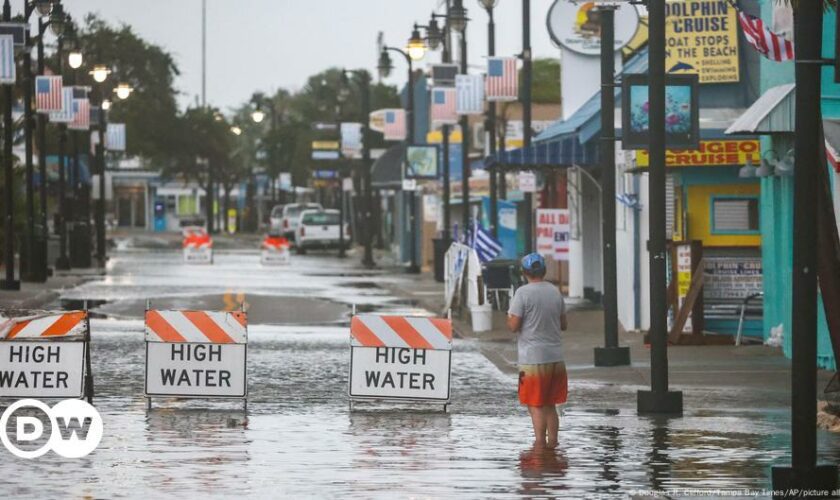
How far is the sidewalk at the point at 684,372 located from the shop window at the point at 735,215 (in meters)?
2.04

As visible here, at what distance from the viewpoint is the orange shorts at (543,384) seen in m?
15.1

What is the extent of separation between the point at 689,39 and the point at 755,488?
16329 millimetres

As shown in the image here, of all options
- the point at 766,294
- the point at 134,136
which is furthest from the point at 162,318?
the point at 134,136

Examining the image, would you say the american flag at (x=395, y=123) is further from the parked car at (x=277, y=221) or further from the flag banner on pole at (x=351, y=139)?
the parked car at (x=277, y=221)

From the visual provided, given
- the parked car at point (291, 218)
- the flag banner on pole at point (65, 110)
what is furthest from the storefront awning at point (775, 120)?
the parked car at point (291, 218)

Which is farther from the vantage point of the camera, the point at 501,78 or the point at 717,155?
the point at 501,78

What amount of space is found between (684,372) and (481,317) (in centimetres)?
898

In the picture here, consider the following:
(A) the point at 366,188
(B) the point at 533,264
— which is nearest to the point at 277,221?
(A) the point at 366,188

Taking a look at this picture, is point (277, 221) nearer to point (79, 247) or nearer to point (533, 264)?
point (79, 247)

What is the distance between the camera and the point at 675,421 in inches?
682

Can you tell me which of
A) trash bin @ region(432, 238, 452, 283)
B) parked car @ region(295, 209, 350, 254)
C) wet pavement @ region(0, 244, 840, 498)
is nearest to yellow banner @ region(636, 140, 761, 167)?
wet pavement @ region(0, 244, 840, 498)

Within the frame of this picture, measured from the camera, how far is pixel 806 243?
1155 cm

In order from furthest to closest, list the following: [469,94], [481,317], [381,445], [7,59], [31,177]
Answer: [469,94] → [31,177] → [7,59] → [481,317] → [381,445]

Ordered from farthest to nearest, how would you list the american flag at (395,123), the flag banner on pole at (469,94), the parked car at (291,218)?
the parked car at (291,218)
the american flag at (395,123)
the flag banner on pole at (469,94)
